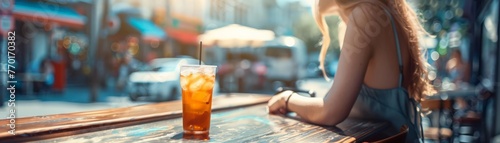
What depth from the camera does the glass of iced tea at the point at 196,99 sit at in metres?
0.97

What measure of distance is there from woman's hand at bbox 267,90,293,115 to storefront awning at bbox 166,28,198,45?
1320 centimetres

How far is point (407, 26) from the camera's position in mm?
1274

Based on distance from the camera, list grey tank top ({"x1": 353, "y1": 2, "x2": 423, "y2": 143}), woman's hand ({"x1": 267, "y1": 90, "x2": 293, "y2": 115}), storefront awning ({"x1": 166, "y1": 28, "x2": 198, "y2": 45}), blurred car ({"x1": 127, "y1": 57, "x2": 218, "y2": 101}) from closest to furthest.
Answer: grey tank top ({"x1": 353, "y1": 2, "x2": 423, "y2": 143}), woman's hand ({"x1": 267, "y1": 90, "x2": 293, "y2": 115}), blurred car ({"x1": 127, "y1": 57, "x2": 218, "y2": 101}), storefront awning ({"x1": 166, "y1": 28, "x2": 198, "y2": 45})

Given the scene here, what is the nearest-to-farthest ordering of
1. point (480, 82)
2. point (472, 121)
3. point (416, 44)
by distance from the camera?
1. point (416, 44)
2. point (472, 121)
3. point (480, 82)

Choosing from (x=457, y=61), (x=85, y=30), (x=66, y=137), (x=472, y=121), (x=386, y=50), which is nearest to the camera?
(x=66, y=137)

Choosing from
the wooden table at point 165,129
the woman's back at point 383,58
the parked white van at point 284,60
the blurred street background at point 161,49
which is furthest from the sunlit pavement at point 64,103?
the parked white van at point 284,60

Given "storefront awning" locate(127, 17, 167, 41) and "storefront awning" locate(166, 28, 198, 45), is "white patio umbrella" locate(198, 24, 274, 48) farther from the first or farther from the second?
"storefront awning" locate(166, 28, 198, 45)

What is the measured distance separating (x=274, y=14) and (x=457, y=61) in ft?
49.8

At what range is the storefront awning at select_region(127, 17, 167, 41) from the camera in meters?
13.3

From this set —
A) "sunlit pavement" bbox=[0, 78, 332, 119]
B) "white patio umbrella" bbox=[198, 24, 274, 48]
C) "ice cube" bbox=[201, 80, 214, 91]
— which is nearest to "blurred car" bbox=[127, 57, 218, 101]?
"sunlit pavement" bbox=[0, 78, 332, 119]

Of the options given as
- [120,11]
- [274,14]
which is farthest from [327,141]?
[274,14]

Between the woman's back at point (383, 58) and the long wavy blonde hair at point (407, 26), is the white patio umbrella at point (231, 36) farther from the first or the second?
the woman's back at point (383, 58)

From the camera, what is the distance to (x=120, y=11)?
12.9m

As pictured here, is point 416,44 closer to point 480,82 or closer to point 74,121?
point 74,121
